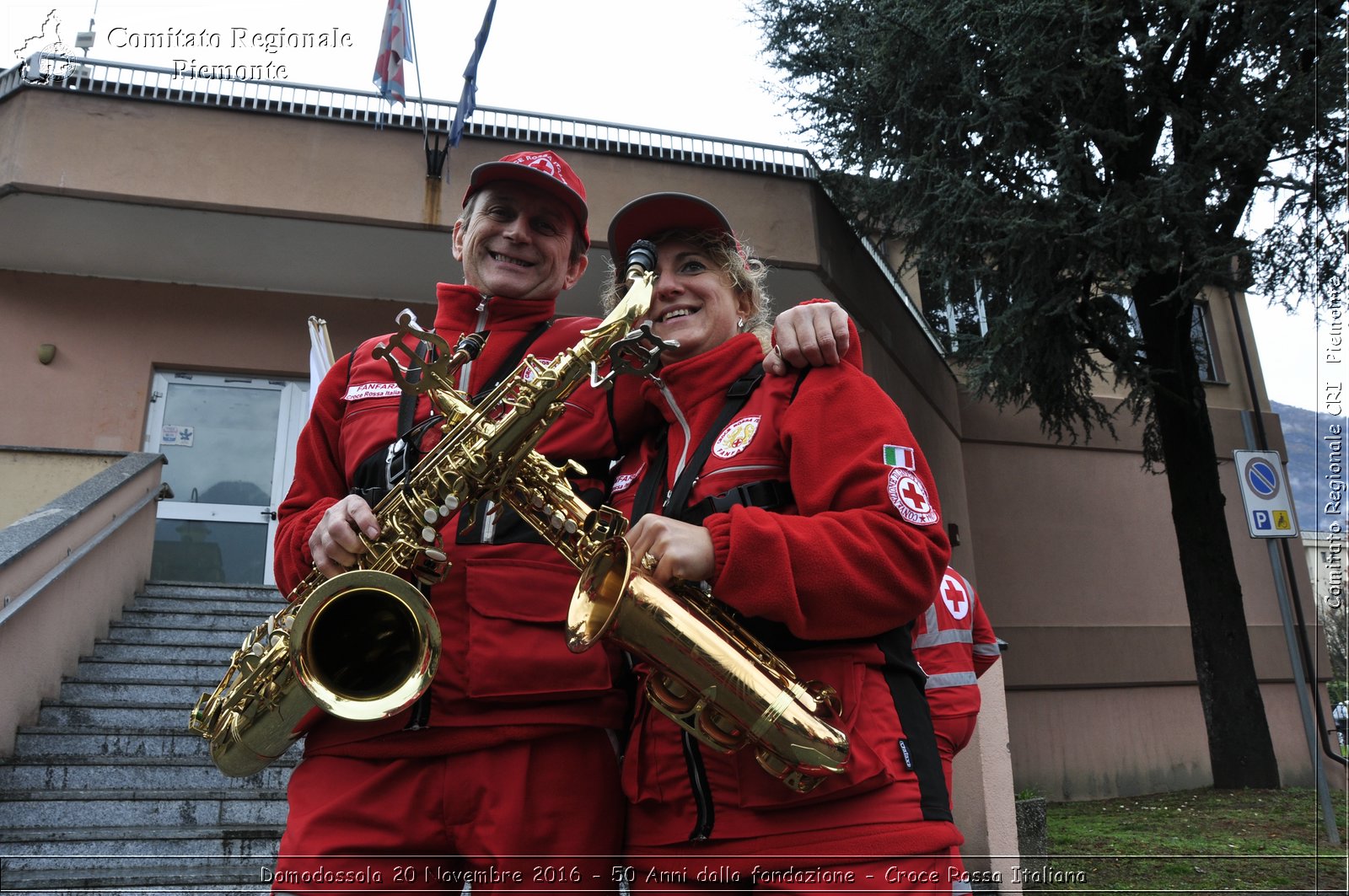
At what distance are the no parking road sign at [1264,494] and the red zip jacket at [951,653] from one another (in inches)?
158

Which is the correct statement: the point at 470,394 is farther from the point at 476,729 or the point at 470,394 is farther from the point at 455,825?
the point at 455,825

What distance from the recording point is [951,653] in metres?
4.14

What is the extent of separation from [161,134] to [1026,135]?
29.1ft

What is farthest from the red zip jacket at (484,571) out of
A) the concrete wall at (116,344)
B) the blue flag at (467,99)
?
the concrete wall at (116,344)

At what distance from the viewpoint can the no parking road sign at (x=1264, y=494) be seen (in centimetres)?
725

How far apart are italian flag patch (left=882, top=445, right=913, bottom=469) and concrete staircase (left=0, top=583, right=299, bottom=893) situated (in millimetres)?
4090

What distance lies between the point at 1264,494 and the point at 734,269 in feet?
20.5

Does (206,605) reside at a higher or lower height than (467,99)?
lower

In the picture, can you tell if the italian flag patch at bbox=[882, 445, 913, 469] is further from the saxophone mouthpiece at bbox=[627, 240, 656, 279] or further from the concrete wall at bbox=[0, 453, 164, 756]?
the concrete wall at bbox=[0, 453, 164, 756]

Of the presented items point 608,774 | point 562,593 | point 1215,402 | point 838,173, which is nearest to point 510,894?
point 608,774

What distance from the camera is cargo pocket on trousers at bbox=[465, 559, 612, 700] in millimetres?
2256

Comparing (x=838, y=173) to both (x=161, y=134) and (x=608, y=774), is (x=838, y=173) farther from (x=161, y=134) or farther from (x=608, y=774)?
(x=608, y=774)

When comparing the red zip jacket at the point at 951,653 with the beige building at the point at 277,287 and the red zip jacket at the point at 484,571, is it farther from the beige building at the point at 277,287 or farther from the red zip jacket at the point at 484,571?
the beige building at the point at 277,287

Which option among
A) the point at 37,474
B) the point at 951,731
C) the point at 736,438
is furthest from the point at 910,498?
the point at 37,474
